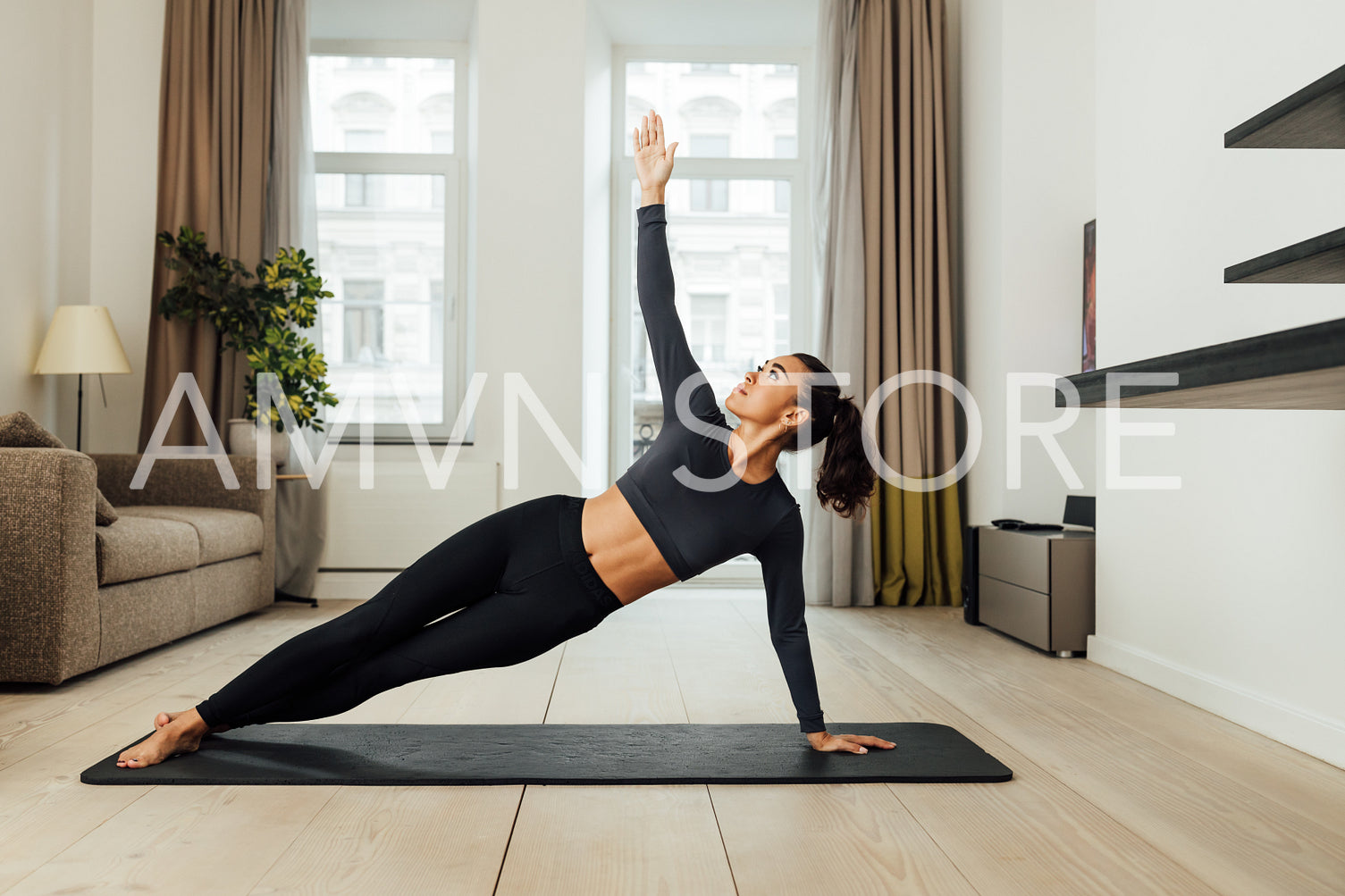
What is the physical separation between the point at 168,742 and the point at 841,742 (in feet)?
4.32

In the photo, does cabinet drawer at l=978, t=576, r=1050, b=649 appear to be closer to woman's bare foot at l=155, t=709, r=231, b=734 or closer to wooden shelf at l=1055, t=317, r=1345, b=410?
wooden shelf at l=1055, t=317, r=1345, b=410

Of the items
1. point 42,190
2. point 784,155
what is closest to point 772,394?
point 784,155

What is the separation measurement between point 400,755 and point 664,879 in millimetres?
786

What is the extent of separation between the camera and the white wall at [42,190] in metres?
3.92

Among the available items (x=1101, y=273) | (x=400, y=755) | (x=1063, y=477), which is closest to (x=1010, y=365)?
(x=1063, y=477)

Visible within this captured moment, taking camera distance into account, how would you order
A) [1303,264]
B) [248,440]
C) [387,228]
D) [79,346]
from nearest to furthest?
1. [1303,264]
2. [79,346]
3. [248,440]
4. [387,228]

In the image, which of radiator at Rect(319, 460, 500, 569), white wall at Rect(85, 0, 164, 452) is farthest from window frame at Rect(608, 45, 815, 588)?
white wall at Rect(85, 0, 164, 452)

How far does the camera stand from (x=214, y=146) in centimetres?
443

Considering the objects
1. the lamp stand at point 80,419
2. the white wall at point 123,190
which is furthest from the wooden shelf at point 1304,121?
the white wall at point 123,190

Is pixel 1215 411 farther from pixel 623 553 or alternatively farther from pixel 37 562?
pixel 37 562

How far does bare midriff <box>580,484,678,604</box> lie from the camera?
1.93 meters

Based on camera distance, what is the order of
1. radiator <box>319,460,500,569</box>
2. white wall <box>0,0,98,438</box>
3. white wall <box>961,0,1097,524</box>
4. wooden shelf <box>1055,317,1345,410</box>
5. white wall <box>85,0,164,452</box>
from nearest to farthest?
wooden shelf <box>1055,317,1345,410</box>, white wall <box>0,0,98,438</box>, white wall <box>961,0,1097,524</box>, radiator <box>319,460,500,569</box>, white wall <box>85,0,164,452</box>

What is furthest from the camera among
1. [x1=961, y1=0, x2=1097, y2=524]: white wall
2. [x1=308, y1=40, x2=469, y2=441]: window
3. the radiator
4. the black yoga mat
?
[x1=308, y1=40, x2=469, y2=441]: window

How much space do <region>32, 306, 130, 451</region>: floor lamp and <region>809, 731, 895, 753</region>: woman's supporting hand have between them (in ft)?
11.0
